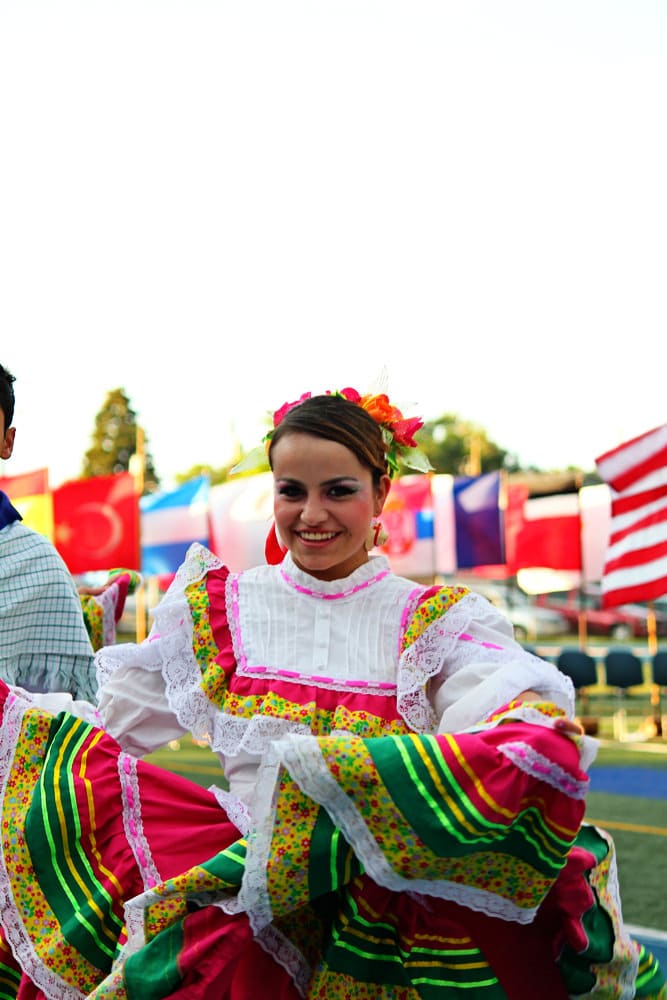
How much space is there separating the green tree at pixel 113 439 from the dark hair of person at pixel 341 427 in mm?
36538

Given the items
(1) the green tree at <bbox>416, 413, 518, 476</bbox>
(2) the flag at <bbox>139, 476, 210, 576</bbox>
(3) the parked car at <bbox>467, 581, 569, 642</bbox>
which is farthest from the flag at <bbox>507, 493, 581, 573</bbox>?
(1) the green tree at <bbox>416, 413, 518, 476</bbox>

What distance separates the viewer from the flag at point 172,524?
11.8 metres

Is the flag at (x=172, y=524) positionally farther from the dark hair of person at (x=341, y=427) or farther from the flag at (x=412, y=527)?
the dark hair of person at (x=341, y=427)

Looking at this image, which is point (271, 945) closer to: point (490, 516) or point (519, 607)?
point (490, 516)

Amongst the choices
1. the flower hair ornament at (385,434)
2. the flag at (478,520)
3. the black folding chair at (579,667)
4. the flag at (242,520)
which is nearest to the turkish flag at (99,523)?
the flag at (242,520)

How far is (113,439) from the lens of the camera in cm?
3919

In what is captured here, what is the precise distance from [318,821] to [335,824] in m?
0.04

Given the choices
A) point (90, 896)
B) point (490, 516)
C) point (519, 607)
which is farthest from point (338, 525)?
point (519, 607)

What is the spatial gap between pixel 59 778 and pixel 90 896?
241 mm

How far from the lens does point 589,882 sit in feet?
7.28

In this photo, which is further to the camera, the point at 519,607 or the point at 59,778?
the point at 519,607

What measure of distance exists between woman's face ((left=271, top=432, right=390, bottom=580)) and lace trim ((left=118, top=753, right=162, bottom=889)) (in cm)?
61

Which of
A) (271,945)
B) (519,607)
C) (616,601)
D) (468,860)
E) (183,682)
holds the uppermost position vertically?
(183,682)

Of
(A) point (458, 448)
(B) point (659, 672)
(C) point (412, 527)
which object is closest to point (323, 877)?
(B) point (659, 672)
